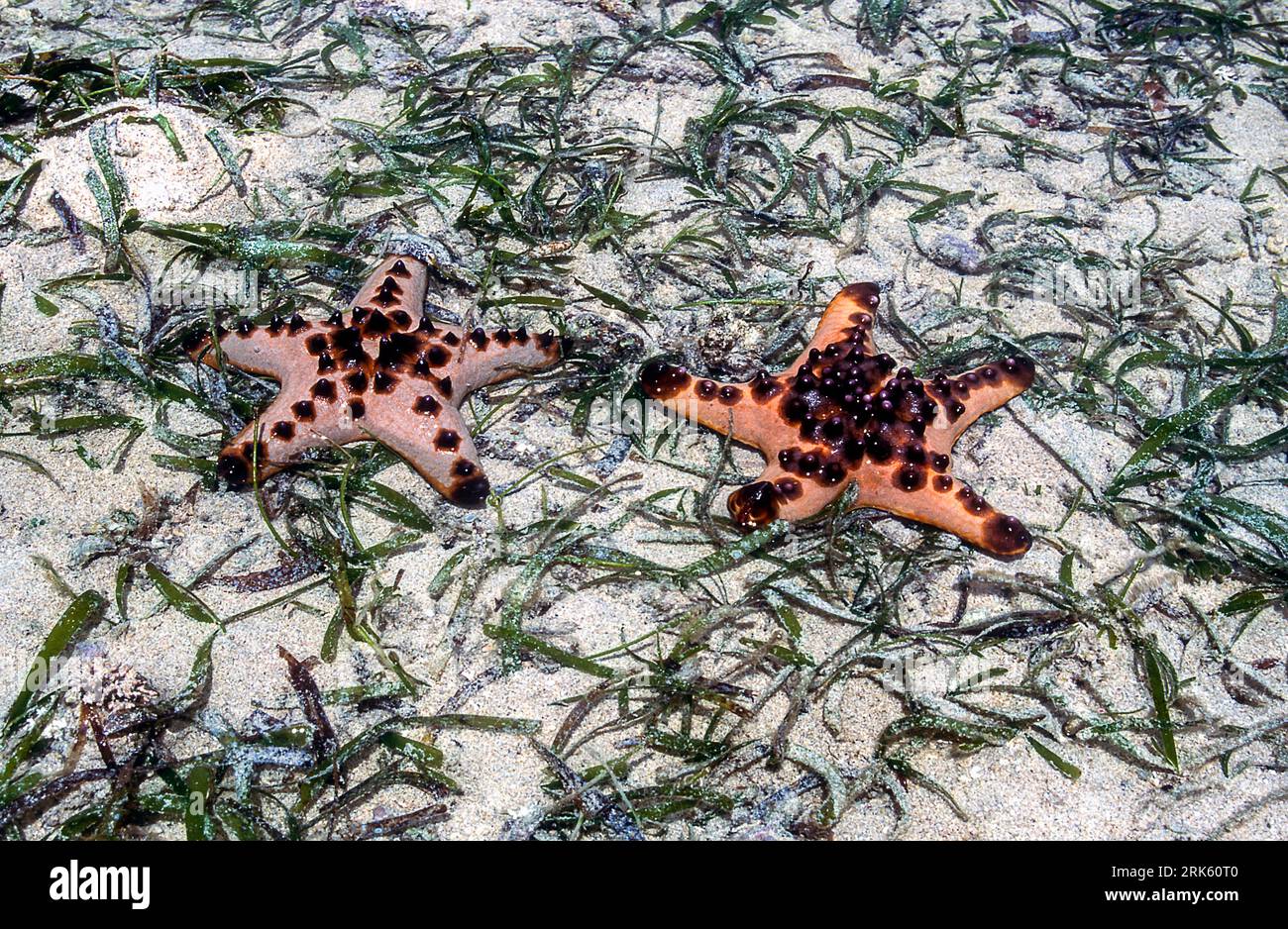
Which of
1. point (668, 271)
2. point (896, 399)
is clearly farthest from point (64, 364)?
point (896, 399)

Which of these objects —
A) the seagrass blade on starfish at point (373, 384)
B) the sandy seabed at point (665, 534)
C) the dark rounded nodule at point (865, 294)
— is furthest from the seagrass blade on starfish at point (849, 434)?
the seagrass blade on starfish at point (373, 384)

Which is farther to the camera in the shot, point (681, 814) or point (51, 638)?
point (51, 638)

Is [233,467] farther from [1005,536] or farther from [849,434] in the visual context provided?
[1005,536]

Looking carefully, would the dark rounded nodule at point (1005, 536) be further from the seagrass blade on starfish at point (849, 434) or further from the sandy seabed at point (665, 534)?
the sandy seabed at point (665, 534)

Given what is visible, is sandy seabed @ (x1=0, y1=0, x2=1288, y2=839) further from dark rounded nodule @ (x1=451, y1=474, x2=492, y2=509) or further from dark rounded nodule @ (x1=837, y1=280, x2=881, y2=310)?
dark rounded nodule @ (x1=837, y1=280, x2=881, y2=310)

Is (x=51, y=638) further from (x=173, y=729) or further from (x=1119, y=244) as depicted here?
(x=1119, y=244)
